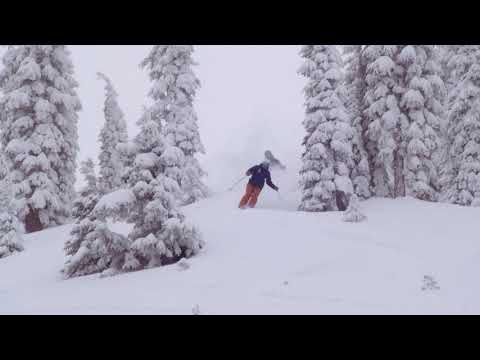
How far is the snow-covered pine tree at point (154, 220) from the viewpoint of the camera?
11.4m

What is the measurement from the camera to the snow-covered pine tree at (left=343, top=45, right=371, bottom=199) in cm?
2023

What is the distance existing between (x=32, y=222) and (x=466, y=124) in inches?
938

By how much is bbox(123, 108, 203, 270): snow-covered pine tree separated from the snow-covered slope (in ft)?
2.01

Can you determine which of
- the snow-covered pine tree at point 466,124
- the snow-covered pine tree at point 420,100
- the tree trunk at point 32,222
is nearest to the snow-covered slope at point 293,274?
the snow-covered pine tree at point 420,100

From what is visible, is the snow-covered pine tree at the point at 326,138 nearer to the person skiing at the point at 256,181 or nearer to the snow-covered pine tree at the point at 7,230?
the person skiing at the point at 256,181

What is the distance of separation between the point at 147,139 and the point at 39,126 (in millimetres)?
12986

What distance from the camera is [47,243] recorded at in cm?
1755

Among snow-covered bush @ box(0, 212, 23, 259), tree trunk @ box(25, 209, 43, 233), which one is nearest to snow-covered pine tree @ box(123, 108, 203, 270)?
snow-covered bush @ box(0, 212, 23, 259)

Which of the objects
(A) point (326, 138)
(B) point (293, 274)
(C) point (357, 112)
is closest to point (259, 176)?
(A) point (326, 138)

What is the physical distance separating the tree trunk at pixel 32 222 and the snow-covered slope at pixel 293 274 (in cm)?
885

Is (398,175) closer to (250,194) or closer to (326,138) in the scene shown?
(326,138)

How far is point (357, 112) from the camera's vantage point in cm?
2089
